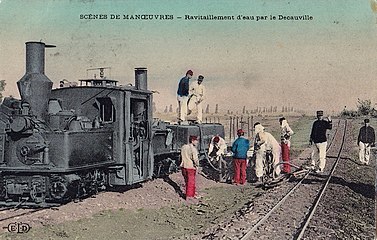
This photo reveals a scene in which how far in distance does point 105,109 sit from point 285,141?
1.80 m

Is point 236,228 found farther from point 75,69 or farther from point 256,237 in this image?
point 75,69

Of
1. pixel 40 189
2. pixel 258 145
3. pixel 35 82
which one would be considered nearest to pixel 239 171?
pixel 258 145

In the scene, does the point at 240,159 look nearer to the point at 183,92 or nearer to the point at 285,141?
the point at 285,141

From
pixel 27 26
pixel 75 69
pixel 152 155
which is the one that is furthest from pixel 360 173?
pixel 27 26

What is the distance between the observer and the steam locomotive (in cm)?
532

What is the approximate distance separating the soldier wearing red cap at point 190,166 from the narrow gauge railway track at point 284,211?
535 mm

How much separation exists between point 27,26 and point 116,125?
50.4 inches

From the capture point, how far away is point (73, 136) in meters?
5.35

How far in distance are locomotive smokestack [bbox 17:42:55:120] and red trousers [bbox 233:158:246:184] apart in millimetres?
1949

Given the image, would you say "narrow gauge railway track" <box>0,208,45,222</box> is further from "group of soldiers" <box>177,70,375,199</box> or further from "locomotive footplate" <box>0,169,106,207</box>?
"group of soldiers" <box>177,70,375,199</box>

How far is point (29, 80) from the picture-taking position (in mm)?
5332

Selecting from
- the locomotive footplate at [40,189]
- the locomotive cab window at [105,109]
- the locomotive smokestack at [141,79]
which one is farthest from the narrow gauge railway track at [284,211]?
the locomotive cab window at [105,109]

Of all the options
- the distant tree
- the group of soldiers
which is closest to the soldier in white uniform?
the group of soldiers

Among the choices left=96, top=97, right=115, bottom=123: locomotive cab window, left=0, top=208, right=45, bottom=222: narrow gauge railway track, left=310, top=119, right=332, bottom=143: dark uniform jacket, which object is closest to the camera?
left=0, top=208, right=45, bottom=222: narrow gauge railway track
